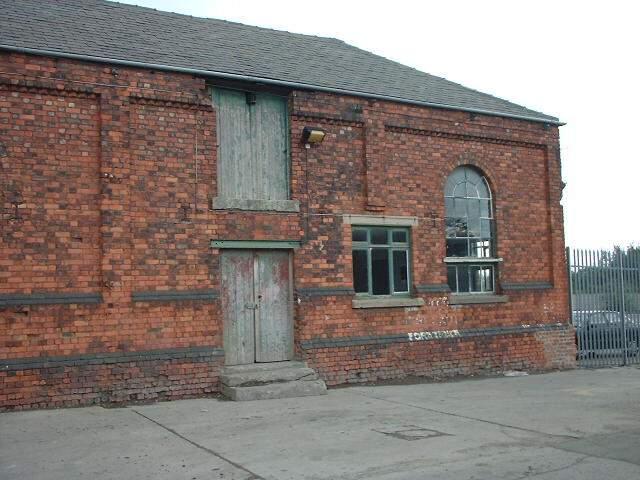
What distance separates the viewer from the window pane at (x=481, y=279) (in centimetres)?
1377

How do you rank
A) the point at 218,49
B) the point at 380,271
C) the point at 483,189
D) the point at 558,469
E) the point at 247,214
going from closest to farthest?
the point at 558,469 → the point at 247,214 → the point at 218,49 → the point at 380,271 → the point at 483,189

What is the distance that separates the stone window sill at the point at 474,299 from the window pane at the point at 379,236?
5.92 feet

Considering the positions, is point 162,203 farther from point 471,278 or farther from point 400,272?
point 471,278

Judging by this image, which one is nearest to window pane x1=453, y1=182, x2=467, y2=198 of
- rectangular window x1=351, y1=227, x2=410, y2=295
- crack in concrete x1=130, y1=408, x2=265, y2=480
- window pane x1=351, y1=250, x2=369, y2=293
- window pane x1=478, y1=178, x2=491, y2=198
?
window pane x1=478, y1=178, x2=491, y2=198

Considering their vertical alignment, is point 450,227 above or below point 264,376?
above

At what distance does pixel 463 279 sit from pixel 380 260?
204 cm

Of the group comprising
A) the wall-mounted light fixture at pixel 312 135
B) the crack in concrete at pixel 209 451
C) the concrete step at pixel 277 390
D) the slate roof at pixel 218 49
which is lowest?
the crack in concrete at pixel 209 451

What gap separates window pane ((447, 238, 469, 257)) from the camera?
13500mm

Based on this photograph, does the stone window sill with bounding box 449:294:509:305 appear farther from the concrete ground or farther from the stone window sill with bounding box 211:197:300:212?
the stone window sill with bounding box 211:197:300:212

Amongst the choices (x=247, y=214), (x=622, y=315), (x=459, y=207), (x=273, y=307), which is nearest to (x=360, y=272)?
Answer: (x=273, y=307)

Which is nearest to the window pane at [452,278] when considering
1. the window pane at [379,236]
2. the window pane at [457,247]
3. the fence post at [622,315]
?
the window pane at [457,247]

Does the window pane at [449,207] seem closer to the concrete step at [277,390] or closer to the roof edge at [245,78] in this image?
the roof edge at [245,78]

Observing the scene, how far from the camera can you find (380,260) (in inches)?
500

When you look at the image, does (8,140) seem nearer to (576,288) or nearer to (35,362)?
(35,362)
